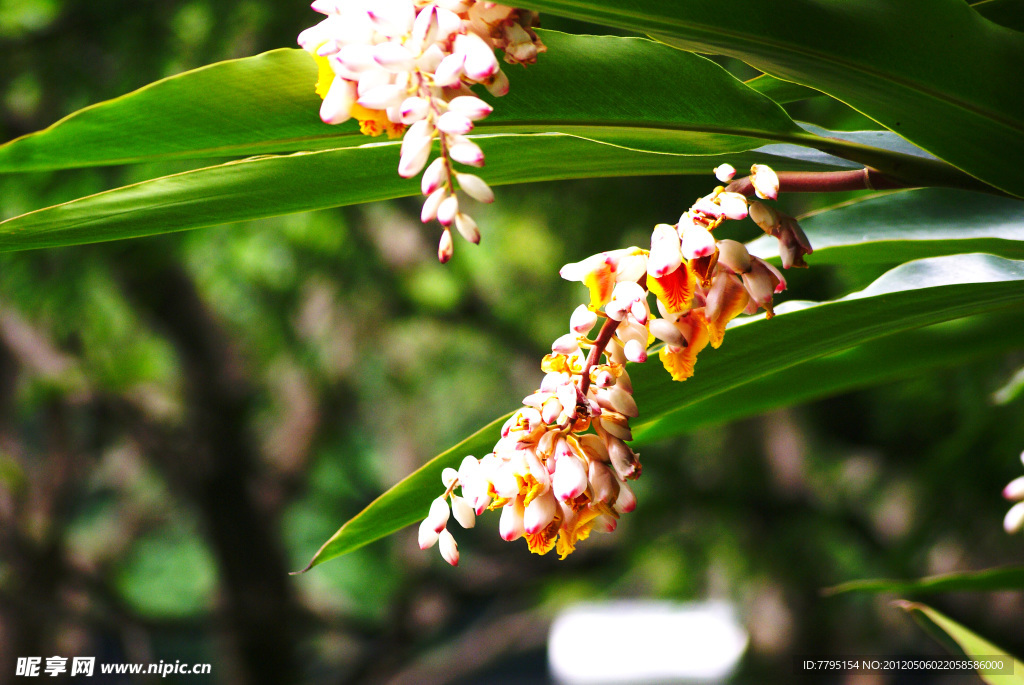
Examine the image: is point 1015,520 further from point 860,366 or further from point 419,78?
point 419,78

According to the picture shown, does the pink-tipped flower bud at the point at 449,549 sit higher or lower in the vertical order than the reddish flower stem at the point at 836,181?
lower

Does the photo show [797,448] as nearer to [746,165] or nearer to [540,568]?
[540,568]

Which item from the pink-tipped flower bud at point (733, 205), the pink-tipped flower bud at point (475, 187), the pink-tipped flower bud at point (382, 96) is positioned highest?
the pink-tipped flower bud at point (382, 96)

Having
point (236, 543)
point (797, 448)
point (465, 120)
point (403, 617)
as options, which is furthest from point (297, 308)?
point (465, 120)

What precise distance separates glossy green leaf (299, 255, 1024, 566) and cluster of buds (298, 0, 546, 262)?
0.11 m

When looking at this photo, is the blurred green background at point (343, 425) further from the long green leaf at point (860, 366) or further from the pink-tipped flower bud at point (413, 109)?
the pink-tipped flower bud at point (413, 109)

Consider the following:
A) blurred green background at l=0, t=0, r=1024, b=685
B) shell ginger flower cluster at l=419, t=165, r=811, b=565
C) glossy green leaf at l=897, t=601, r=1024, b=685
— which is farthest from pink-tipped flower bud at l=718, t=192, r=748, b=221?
blurred green background at l=0, t=0, r=1024, b=685

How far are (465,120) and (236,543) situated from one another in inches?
80.3

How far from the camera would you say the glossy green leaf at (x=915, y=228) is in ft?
1.09

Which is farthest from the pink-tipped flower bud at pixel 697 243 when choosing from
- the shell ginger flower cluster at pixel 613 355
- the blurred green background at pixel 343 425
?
the blurred green background at pixel 343 425

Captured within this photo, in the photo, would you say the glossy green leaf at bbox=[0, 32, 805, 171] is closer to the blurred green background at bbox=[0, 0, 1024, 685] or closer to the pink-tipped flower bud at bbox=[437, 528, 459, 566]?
the pink-tipped flower bud at bbox=[437, 528, 459, 566]

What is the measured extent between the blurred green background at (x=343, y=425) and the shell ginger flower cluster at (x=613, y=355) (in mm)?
944

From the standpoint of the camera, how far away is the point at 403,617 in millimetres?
2172

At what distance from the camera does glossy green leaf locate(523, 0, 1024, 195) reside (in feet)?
0.68
